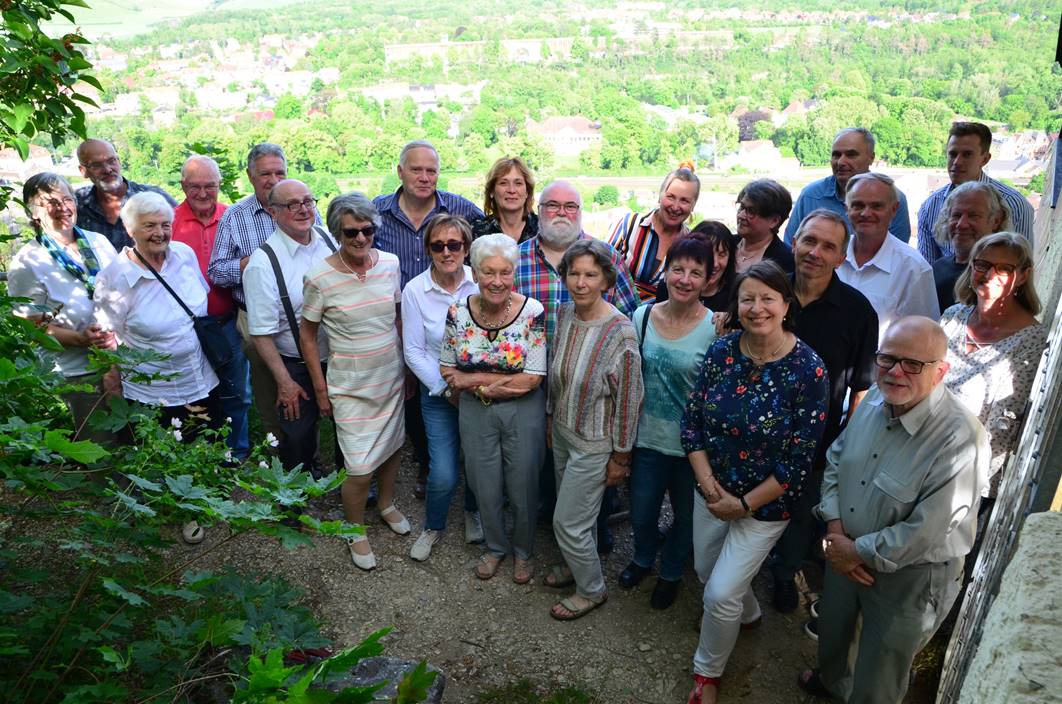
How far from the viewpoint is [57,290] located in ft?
13.3

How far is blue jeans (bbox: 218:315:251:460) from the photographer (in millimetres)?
4707

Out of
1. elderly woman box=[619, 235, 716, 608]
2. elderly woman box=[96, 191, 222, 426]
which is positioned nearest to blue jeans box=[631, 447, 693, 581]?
elderly woman box=[619, 235, 716, 608]

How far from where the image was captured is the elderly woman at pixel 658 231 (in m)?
4.25

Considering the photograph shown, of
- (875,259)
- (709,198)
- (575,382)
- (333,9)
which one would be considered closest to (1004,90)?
(709,198)

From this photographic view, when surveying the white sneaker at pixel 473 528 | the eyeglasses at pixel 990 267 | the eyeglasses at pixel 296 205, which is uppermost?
the eyeglasses at pixel 296 205

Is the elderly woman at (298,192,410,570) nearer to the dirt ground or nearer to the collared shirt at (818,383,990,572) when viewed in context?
the dirt ground

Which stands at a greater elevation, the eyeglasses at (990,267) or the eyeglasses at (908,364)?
the eyeglasses at (990,267)

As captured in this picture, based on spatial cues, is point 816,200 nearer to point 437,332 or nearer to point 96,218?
point 437,332

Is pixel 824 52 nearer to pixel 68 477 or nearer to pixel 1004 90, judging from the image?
pixel 1004 90

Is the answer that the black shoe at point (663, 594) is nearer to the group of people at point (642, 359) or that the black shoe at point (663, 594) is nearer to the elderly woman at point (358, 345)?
the group of people at point (642, 359)

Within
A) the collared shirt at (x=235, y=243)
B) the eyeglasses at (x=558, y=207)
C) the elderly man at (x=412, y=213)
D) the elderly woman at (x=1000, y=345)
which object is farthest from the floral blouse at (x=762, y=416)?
the collared shirt at (x=235, y=243)

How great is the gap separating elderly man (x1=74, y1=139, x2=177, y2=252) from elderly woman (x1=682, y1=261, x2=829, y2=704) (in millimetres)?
3992

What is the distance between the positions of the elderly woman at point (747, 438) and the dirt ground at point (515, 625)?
316 millimetres

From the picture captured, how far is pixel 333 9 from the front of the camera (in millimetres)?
40250
